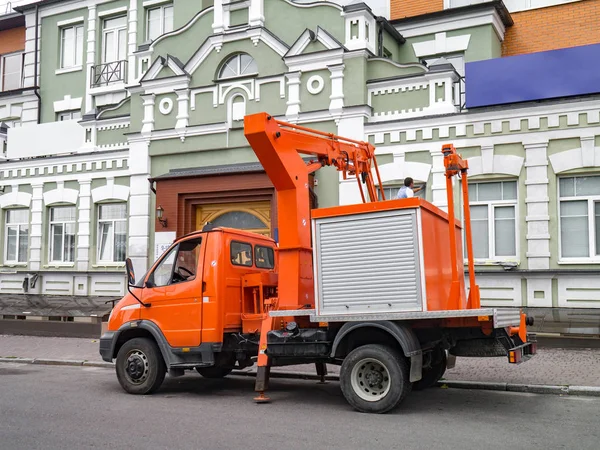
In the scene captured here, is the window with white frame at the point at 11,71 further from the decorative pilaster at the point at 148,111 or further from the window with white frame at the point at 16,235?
the decorative pilaster at the point at 148,111

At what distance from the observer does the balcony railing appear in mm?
22719

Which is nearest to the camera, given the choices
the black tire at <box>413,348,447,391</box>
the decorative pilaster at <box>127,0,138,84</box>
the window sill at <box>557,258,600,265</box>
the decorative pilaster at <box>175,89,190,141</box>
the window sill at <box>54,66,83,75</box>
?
the black tire at <box>413,348,447,391</box>

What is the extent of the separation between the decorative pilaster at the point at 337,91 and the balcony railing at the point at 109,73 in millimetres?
9043

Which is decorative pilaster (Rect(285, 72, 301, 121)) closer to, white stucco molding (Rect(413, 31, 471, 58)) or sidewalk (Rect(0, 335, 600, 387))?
white stucco molding (Rect(413, 31, 471, 58))

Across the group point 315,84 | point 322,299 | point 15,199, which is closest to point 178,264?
point 322,299

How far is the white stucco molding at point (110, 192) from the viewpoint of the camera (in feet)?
63.7

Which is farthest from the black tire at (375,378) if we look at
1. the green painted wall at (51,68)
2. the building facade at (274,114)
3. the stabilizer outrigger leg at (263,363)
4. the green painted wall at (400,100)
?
the green painted wall at (51,68)

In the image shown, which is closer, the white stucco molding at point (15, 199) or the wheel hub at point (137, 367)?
the wheel hub at point (137, 367)

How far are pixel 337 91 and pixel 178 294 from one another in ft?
26.8

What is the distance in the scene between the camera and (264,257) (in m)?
10.9

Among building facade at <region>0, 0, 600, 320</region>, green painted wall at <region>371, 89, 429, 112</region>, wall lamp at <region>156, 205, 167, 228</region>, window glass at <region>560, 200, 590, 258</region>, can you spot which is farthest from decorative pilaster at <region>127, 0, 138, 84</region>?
window glass at <region>560, 200, 590, 258</region>

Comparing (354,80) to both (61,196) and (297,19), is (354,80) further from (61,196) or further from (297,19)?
(61,196)

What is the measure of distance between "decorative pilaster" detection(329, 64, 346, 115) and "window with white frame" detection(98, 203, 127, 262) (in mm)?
6942

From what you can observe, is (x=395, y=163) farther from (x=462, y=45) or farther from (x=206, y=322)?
(x=206, y=322)
